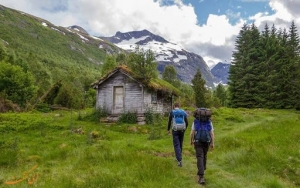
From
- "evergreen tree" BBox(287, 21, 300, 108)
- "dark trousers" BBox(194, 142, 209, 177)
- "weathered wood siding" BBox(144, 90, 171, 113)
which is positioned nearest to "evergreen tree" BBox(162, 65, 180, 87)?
"evergreen tree" BBox(287, 21, 300, 108)

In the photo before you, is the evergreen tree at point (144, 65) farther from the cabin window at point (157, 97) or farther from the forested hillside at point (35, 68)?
the forested hillside at point (35, 68)

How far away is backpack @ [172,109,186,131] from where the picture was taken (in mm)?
10602

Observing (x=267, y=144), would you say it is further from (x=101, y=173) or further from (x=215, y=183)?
(x=101, y=173)

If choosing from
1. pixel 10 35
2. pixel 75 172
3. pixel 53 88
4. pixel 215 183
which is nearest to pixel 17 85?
pixel 53 88

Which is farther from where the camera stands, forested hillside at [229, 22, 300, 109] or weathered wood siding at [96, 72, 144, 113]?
forested hillside at [229, 22, 300, 109]

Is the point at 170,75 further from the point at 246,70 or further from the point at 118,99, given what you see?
the point at 118,99

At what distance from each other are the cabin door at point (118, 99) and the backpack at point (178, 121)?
1591 centimetres

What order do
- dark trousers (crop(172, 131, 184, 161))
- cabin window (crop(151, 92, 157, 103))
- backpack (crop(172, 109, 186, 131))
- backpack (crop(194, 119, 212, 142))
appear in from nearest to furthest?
backpack (crop(194, 119, 212, 142))
dark trousers (crop(172, 131, 184, 161))
backpack (crop(172, 109, 186, 131))
cabin window (crop(151, 92, 157, 103))

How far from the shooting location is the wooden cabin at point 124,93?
25.9 metres

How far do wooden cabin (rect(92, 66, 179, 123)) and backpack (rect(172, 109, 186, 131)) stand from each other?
1489 cm

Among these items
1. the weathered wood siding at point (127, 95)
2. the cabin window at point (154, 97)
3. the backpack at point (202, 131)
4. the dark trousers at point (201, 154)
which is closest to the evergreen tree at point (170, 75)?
the cabin window at point (154, 97)

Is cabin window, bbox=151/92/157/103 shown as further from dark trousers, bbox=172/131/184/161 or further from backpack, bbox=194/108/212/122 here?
backpack, bbox=194/108/212/122

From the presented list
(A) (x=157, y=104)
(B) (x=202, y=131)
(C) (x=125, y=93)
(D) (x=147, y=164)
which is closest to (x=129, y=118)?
(C) (x=125, y=93)

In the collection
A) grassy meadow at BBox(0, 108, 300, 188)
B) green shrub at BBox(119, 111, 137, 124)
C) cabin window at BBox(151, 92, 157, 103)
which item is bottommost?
grassy meadow at BBox(0, 108, 300, 188)
